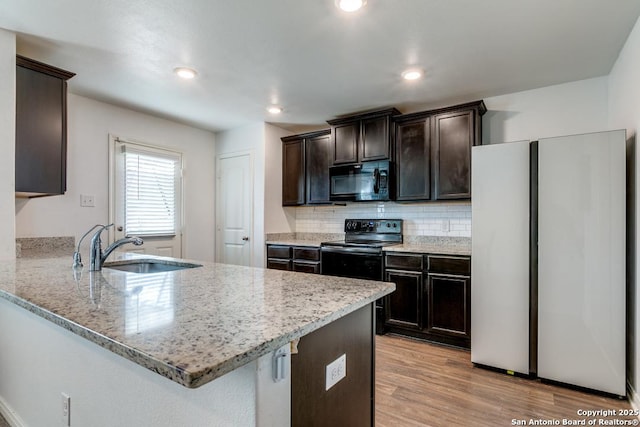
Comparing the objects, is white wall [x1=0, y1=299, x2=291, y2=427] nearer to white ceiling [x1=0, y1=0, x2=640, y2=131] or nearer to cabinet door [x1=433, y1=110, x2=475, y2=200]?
white ceiling [x1=0, y1=0, x2=640, y2=131]

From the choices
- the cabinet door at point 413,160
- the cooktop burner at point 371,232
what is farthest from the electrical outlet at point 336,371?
the cabinet door at point 413,160

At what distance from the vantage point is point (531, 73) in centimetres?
284

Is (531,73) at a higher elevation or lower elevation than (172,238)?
higher

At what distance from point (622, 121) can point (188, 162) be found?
14.9 feet

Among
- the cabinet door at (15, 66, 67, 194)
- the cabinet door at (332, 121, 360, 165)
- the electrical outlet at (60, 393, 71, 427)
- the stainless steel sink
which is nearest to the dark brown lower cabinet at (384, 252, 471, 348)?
the cabinet door at (332, 121, 360, 165)

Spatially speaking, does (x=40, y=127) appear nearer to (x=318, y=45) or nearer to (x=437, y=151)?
(x=318, y=45)

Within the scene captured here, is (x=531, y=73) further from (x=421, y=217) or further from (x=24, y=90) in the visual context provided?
(x=24, y=90)

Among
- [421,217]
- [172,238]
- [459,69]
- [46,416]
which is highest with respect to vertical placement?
[459,69]

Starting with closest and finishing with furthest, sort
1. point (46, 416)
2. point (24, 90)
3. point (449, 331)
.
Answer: point (46, 416)
point (24, 90)
point (449, 331)

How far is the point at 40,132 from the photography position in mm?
2533

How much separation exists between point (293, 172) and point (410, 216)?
166 centimetres

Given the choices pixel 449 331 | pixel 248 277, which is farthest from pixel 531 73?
pixel 248 277

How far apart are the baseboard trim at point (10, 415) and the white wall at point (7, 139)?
938 mm

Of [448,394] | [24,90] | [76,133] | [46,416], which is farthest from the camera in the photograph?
[76,133]
